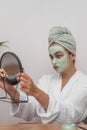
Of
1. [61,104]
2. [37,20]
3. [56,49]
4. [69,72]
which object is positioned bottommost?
[61,104]

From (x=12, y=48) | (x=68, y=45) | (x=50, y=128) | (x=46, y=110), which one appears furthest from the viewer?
(x=12, y=48)

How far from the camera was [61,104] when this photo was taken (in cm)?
156

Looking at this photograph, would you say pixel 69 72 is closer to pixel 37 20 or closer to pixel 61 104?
pixel 61 104

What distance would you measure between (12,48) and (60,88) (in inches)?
21.1

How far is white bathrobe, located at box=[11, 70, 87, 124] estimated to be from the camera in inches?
61.4

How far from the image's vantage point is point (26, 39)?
2.14m

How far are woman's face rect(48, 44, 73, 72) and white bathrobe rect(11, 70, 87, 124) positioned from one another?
0.09m

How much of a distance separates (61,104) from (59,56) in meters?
0.31

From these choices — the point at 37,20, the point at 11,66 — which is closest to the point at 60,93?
the point at 11,66

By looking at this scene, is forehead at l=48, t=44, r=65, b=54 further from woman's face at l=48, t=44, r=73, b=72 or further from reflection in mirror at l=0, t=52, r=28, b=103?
reflection in mirror at l=0, t=52, r=28, b=103

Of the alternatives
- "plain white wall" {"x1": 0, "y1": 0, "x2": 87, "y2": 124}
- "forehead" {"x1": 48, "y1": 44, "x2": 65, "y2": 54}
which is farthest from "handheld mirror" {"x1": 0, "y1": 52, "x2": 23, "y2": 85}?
"plain white wall" {"x1": 0, "y1": 0, "x2": 87, "y2": 124}

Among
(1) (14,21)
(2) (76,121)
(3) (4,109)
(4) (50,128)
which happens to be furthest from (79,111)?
(1) (14,21)

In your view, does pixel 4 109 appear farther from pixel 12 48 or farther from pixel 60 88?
pixel 60 88

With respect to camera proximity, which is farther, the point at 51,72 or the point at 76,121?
the point at 51,72
